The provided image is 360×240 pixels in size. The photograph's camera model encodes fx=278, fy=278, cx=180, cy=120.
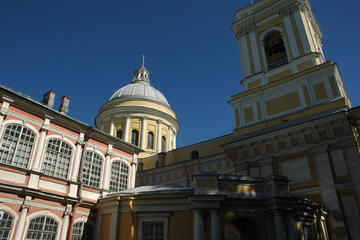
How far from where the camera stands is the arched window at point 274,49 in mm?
20500

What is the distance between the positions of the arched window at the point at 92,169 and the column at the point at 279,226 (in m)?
10.6

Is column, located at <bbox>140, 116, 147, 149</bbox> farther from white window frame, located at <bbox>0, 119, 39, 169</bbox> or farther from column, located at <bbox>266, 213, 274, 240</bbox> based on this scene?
column, located at <bbox>266, 213, 274, 240</bbox>

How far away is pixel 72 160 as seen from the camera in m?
15.5

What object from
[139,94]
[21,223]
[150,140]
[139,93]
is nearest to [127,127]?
[150,140]

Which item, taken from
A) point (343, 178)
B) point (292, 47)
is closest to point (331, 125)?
point (343, 178)

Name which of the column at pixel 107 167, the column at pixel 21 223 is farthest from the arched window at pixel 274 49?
the column at pixel 21 223

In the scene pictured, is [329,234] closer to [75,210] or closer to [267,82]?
[267,82]

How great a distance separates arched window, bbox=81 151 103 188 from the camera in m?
16.1

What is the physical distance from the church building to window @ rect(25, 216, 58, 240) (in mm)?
45

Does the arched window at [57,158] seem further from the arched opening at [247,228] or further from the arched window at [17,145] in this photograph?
the arched opening at [247,228]

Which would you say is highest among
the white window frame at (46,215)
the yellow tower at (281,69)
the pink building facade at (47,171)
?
the yellow tower at (281,69)

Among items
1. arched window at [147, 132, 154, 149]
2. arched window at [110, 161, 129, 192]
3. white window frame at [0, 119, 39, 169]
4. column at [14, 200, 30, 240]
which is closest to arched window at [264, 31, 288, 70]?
arched window at [110, 161, 129, 192]

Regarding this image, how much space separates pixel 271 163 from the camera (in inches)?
624

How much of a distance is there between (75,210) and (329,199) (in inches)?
502
